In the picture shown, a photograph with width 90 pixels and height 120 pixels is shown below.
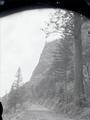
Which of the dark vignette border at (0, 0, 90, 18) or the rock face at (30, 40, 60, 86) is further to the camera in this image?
the rock face at (30, 40, 60, 86)

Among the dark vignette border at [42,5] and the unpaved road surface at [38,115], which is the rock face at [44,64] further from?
the dark vignette border at [42,5]

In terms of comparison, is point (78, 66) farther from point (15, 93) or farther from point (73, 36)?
point (15, 93)

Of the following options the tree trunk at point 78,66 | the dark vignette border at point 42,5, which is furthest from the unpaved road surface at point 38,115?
the dark vignette border at point 42,5

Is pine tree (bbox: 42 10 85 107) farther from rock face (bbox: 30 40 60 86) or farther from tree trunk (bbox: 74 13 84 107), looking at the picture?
→ rock face (bbox: 30 40 60 86)

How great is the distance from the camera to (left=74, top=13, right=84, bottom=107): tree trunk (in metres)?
4.04

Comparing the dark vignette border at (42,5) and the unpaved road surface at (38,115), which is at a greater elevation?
the dark vignette border at (42,5)

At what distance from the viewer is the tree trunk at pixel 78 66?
4.04m

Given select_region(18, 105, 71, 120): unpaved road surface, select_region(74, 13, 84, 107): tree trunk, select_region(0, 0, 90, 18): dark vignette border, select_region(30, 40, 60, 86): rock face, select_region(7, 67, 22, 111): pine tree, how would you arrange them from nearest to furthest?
select_region(0, 0, 90, 18): dark vignette border
select_region(7, 67, 22, 111): pine tree
select_region(18, 105, 71, 120): unpaved road surface
select_region(74, 13, 84, 107): tree trunk
select_region(30, 40, 60, 86): rock face

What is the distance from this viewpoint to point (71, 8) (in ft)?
6.23

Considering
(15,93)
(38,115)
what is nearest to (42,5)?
(15,93)

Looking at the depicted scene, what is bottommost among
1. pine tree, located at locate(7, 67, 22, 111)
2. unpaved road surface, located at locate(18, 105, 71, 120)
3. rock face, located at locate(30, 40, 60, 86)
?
unpaved road surface, located at locate(18, 105, 71, 120)

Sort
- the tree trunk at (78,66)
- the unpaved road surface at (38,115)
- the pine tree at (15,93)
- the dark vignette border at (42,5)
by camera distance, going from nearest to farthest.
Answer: the dark vignette border at (42,5) < the pine tree at (15,93) < the unpaved road surface at (38,115) < the tree trunk at (78,66)

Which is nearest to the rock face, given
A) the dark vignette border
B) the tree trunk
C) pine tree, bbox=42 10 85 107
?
pine tree, bbox=42 10 85 107

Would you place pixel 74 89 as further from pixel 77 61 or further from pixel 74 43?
pixel 74 43
